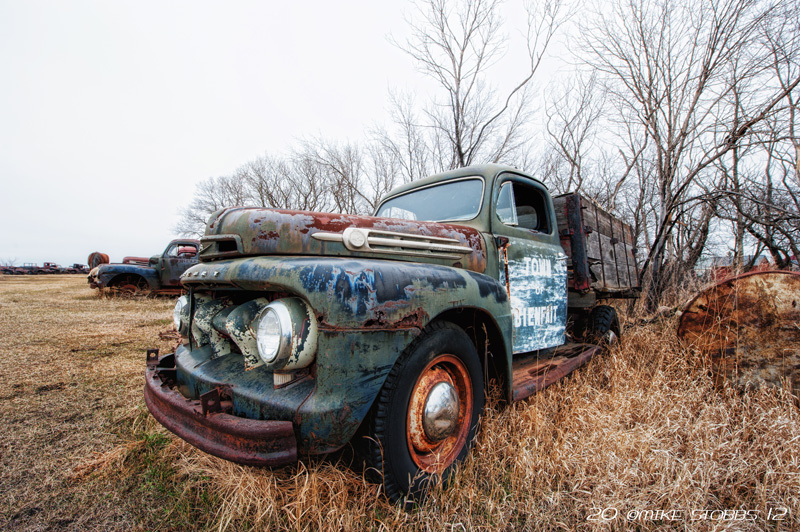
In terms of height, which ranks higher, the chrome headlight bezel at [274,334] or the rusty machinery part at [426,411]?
the chrome headlight bezel at [274,334]

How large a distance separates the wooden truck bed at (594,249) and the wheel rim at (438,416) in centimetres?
227

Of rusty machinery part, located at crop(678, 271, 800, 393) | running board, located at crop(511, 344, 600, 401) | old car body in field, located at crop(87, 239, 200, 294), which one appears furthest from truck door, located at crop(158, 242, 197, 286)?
rusty machinery part, located at crop(678, 271, 800, 393)

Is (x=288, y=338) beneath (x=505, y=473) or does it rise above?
above

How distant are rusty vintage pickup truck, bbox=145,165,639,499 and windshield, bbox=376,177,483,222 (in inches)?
0.7

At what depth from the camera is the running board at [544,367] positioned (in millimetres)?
2365

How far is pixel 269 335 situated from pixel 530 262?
2140 mm

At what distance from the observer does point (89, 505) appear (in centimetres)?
176

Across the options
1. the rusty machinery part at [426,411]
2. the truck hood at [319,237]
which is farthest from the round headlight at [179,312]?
the rusty machinery part at [426,411]

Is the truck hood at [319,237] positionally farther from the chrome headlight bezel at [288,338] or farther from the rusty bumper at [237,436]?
the rusty bumper at [237,436]

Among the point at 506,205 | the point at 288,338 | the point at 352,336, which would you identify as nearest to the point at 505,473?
the point at 352,336

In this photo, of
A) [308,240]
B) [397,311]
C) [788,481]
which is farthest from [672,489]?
[308,240]

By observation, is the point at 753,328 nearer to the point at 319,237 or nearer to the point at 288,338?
the point at 319,237

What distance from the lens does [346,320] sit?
142cm

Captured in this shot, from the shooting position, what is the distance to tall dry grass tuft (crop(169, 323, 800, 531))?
1546mm
